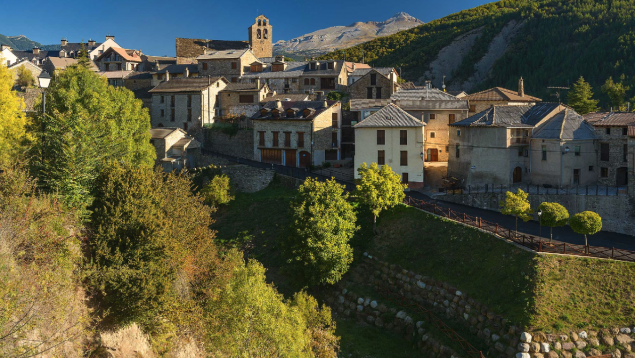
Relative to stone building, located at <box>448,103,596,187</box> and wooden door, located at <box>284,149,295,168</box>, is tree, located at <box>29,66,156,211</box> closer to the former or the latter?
wooden door, located at <box>284,149,295,168</box>

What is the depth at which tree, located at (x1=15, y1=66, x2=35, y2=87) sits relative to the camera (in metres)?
78.6

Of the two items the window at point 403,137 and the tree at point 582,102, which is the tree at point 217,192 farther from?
the tree at point 582,102

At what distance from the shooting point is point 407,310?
30.8m

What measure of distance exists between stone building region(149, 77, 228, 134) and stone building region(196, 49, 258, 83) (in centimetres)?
869

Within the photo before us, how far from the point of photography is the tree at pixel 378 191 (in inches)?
1471

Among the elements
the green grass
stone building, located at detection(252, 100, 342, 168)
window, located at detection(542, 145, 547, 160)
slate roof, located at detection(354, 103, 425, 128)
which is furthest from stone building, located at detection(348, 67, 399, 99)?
the green grass

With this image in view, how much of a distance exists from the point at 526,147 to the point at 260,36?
67340mm

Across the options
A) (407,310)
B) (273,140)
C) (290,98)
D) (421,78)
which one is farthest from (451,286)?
(421,78)

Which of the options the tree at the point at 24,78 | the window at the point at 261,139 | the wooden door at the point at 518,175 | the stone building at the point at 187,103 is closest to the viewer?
the wooden door at the point at 518,175

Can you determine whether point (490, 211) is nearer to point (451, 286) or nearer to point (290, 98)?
point (451, 286)

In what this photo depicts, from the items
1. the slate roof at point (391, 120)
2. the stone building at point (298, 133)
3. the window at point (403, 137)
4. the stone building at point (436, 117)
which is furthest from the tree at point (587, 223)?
the stone building at point (298, 133)

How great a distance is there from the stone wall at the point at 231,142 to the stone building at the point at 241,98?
298 centimetres

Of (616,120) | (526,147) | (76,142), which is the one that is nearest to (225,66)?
(526,147)

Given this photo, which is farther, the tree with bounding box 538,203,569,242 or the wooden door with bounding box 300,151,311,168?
the wooden door with bounding box 300,151,311,168
